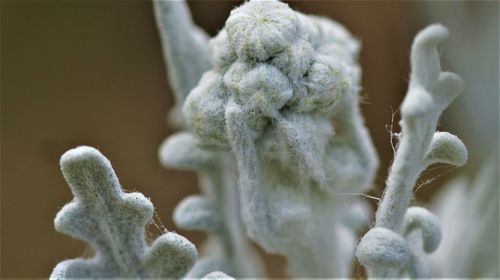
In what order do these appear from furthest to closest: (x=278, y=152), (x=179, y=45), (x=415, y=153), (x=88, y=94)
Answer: (x=88, y=94) → (x=179, y=45) → (x=278, y=152) → (x=415, y=153)

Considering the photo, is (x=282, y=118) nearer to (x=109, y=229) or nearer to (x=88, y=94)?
(x=109, y=229)

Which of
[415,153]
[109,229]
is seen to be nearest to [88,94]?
[109,229]

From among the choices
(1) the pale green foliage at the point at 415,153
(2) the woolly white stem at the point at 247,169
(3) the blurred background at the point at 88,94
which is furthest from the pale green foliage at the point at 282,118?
(3) the blurred background at the point at 88,94

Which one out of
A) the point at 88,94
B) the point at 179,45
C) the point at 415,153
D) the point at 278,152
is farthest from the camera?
the point at 88,94

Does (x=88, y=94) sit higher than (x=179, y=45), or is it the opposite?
(x=179, y=45)

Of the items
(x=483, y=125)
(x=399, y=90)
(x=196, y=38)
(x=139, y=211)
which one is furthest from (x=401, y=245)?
(x=399, y=90)

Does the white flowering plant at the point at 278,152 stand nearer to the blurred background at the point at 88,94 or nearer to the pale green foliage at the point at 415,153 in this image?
the pale green foliage at the point at 415,153
